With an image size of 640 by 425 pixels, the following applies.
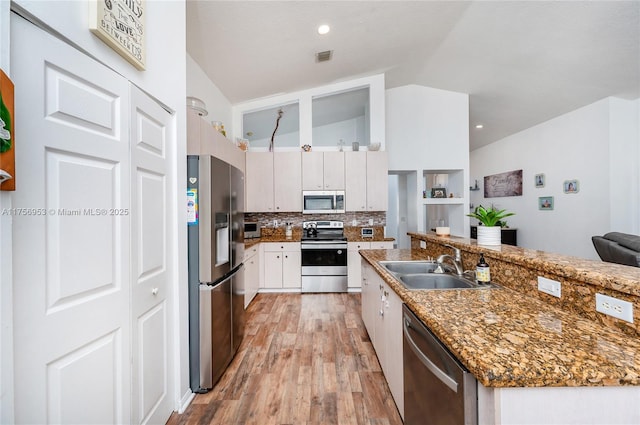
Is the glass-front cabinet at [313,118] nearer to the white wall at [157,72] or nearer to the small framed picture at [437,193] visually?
the small framed picture at [437,193]

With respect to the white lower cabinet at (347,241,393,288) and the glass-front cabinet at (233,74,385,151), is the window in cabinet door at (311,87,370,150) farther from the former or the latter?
the white lower cabinet at (347,241,393,288)

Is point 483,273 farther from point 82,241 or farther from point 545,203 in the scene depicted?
point 545,203

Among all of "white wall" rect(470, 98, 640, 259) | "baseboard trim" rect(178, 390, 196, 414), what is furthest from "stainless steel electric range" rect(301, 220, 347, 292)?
"white wall" rect(470, 98, 640, 259)

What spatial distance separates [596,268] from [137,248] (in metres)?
2.13

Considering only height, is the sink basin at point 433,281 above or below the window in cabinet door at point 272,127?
below

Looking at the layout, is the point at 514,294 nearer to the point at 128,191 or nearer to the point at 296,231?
the point at 128,191

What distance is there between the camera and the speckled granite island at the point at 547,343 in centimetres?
69

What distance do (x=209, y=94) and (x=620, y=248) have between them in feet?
16.8

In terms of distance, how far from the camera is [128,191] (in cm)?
123

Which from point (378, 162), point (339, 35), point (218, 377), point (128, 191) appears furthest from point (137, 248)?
point (378, 162)

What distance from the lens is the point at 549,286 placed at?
1173 millimetres

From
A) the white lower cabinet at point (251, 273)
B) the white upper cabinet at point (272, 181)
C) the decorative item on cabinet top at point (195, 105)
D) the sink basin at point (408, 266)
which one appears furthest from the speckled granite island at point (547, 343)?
the white upper cabinet at point (272, 181)

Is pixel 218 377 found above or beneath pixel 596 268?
beneath

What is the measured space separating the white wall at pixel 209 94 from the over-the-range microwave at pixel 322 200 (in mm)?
1755
